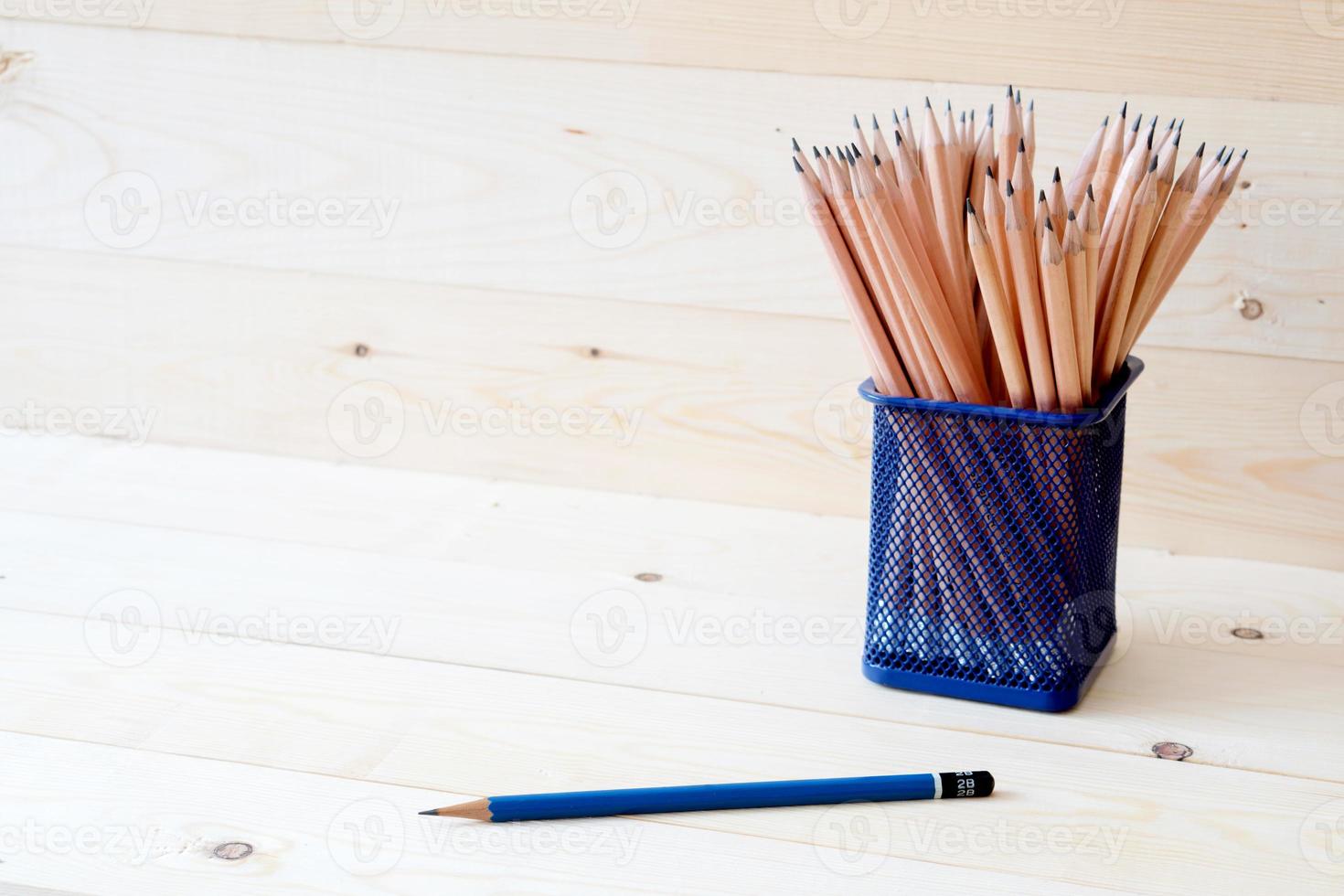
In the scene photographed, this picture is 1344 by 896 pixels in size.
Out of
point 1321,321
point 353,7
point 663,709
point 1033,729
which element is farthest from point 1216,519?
point 353,7

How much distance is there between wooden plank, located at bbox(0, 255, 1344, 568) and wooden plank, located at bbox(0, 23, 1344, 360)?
19 mm

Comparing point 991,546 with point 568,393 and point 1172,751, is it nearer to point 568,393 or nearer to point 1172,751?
point 1172,751

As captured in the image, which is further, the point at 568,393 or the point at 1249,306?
the point at 568,393

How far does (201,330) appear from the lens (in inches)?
37.0

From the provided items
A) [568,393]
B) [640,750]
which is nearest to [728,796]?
[640,750]

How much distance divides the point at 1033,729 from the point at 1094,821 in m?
0.07

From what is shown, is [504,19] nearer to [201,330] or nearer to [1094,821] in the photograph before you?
[201,330]

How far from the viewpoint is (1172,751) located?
581 millimetres

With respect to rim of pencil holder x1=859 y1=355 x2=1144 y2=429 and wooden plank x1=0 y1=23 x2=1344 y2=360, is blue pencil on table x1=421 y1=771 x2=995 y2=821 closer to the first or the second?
rim of pencil holder x1=859 y1=355 x2=1144 y2=429

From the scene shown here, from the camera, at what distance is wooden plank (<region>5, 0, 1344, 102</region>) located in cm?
72

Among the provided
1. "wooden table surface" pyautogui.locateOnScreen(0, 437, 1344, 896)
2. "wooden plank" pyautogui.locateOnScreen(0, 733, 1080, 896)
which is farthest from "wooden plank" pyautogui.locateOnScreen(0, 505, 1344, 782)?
"wooden plank" pyautogui.locateOnScreen(0, 733, 1080, 896)

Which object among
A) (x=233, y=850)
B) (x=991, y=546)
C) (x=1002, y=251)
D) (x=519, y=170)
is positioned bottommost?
(x=233, y=850)

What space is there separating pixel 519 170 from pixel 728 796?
466 mm

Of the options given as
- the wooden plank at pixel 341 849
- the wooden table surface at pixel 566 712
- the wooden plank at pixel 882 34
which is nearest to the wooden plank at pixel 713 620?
the wooden table surface at pixel 566 712
